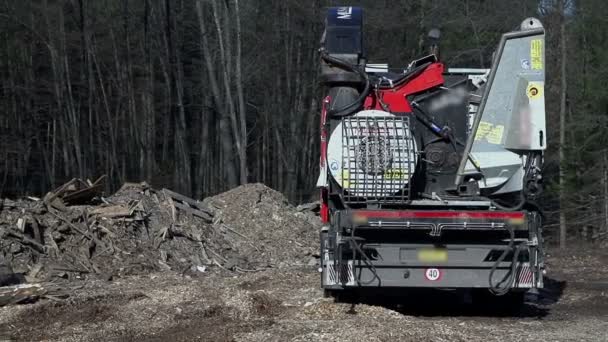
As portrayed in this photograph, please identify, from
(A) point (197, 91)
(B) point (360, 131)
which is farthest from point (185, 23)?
(B) point (360, 131)

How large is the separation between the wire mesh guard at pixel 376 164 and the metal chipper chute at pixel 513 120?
0.84m

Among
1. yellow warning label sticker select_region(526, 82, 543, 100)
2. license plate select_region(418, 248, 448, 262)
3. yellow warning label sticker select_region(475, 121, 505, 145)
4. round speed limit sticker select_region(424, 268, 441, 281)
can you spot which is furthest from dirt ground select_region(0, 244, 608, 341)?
yellow warning label sticker select_region(526, 82, 543, 100)

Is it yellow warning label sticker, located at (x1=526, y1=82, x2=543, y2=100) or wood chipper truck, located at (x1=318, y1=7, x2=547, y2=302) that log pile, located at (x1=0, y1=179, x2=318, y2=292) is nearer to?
wood chipper truck, located at (x1=318, y1=7, x2=547, y2=302)

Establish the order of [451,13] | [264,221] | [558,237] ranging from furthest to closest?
1. [451,13]
2. [558,237]
3. [264,221]

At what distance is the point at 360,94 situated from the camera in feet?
36.8

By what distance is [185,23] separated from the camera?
139 feet

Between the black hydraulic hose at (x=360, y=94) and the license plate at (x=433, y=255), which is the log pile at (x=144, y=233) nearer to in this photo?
the black hydraulic hose at (x=360, y=94)

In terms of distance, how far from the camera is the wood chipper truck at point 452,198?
33.3 feet

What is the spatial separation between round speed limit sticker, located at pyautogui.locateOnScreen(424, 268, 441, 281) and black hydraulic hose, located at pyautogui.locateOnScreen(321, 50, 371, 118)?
7.09 ft

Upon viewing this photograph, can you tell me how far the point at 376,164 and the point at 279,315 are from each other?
2.15 metres

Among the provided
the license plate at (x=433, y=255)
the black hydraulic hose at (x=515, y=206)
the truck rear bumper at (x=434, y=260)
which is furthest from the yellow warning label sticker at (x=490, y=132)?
the license plate at (x=433, y=255)

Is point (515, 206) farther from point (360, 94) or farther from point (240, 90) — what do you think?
point (240, 90)

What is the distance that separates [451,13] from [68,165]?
2031cm

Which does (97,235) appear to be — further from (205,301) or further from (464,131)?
(464,131)
